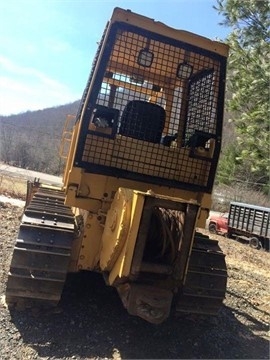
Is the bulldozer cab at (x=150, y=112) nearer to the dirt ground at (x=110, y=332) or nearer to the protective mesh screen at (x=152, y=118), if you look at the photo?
the protective mesh screen at (x=152, y=118)

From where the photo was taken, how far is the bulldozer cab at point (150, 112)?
443 cm

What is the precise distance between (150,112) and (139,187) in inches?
32.2

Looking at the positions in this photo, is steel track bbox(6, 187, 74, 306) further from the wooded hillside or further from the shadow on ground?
the wooded hillside

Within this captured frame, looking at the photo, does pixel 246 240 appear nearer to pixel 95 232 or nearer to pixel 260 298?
pixel 260 298

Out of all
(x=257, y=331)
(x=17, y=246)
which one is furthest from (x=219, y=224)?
(x=17, y=246)

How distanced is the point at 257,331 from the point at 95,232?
90.2 inches

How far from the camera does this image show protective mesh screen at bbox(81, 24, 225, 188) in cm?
448

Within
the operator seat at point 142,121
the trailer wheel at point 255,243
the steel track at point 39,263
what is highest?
the operator seat at point 142,121

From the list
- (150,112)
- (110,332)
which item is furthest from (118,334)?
(150,112)

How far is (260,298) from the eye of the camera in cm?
682

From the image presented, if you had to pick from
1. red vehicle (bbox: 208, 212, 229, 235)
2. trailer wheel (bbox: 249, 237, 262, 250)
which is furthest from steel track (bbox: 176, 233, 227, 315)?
red vehicle (bbox: 208, 212, 229, 235)

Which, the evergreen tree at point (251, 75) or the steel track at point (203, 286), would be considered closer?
the steel track at point (203, 286)

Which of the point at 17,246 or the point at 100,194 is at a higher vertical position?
the point at 100,194

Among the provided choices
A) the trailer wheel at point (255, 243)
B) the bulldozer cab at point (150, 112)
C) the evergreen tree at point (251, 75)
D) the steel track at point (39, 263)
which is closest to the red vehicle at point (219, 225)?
the trailer wheel at point (255, 243)
